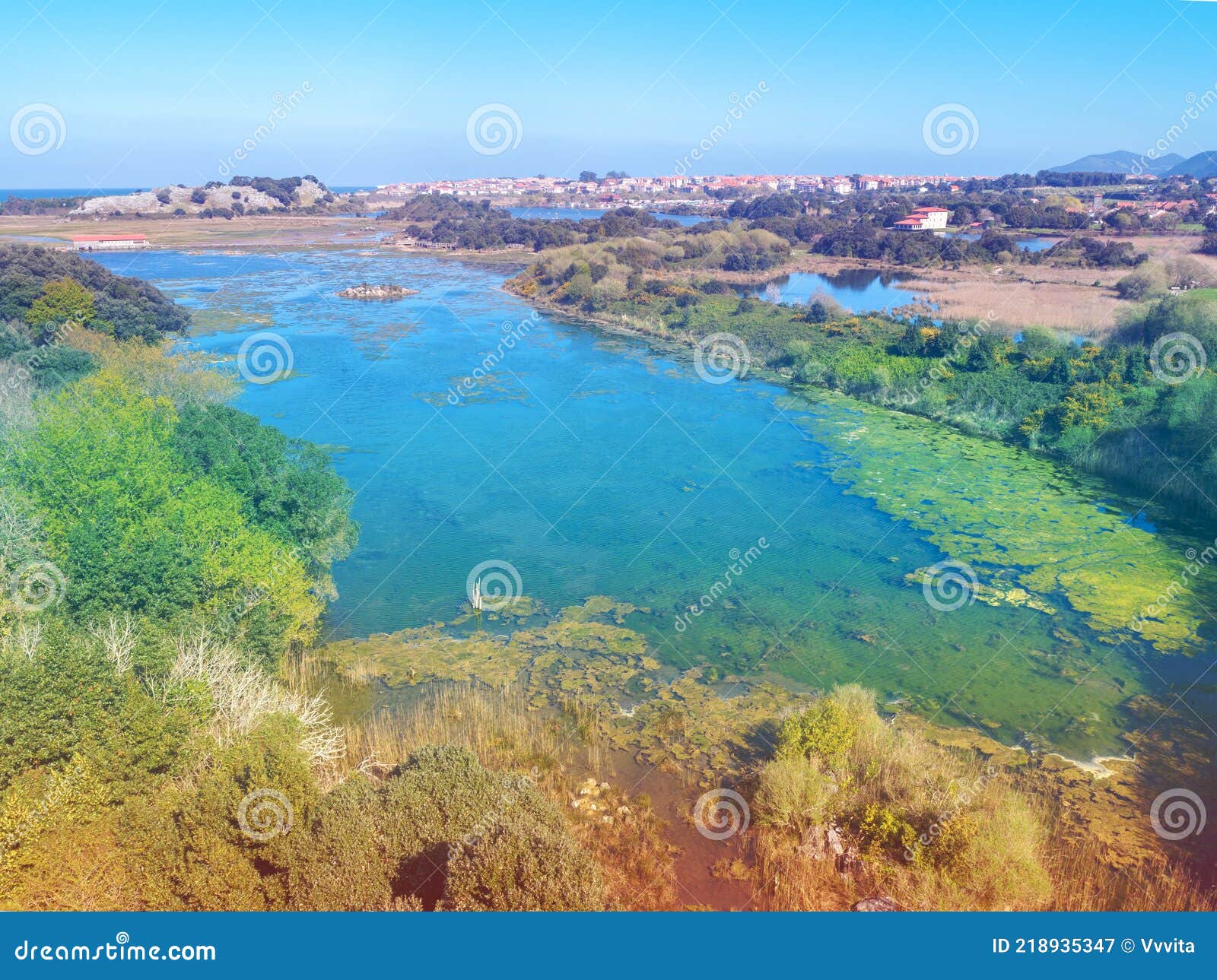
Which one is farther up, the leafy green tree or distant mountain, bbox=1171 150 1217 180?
distant mountain, bbox=1171 150 1217 180

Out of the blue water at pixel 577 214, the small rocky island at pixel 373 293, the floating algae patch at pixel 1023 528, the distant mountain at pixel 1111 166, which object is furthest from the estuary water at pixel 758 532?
the distant mountain at pixel 1111 166

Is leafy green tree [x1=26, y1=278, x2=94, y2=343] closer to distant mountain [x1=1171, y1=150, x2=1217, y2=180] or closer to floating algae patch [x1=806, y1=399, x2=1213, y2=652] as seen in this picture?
floating algae patch [x1=806, y1=399, x2=1213, y2=652]

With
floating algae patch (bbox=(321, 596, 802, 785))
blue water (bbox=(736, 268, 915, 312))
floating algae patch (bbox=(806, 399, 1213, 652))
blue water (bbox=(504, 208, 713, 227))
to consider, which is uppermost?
blue water (bbox=(504, 208, 713, 227))

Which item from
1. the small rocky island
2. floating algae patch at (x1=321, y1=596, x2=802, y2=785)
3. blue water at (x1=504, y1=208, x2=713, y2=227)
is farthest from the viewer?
blue water at (x1=504, y1=208, x2=713, y2=227)

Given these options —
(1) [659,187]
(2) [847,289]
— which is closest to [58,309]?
(2) [847,289]

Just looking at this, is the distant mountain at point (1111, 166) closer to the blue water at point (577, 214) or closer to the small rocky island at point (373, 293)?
the blue water at point (577, 214)

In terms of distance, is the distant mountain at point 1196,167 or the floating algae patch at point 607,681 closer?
the floating algae patch at point 607,681

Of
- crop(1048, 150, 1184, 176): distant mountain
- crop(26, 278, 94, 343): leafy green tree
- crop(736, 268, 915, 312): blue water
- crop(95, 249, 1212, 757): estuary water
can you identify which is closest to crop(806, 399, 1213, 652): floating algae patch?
crop(95, 249, 1212, 757): estuary water

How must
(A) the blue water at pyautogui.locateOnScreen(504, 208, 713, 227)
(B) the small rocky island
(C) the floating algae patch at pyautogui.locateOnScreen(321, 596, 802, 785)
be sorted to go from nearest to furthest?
(C) the floating algae patch at pyautogui.locateOnScreen(321, 596, 802, 785) → (B) the small rocky island → (A) the blue water at pyautogui.locateOnScreen(504, 208, 713, 227)
